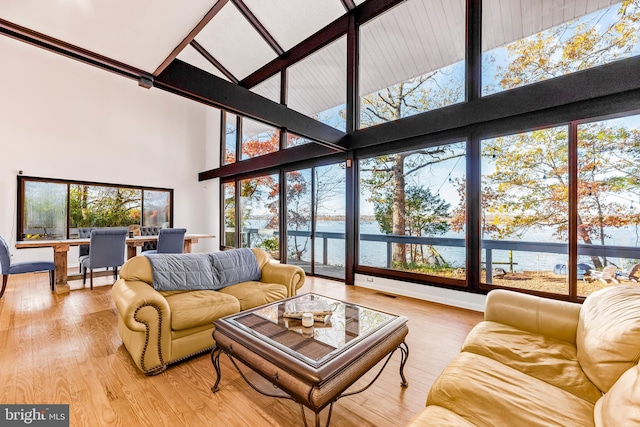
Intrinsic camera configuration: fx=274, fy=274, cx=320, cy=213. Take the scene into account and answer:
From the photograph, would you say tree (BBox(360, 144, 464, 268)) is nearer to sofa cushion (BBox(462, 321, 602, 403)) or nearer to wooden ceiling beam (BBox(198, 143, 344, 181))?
wooden ceiling beam (BBox(198, 143, 344, 181))

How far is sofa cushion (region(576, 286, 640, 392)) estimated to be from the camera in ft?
3.79

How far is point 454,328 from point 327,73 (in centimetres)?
480

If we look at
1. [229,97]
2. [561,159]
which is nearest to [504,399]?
[561,159]

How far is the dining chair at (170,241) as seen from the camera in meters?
4.95

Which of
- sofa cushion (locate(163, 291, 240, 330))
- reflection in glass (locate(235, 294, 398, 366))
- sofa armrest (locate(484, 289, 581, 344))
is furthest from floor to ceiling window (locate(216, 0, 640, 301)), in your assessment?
sofa cushion (locate(163, 291, 240, 330))

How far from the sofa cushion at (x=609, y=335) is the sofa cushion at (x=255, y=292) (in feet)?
7.45

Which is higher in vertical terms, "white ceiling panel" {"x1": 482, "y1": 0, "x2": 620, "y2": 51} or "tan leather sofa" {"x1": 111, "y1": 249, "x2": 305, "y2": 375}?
"white ceiling panel" {"x1": 482, "y1": 0, "x2": 620, "y2": 51}

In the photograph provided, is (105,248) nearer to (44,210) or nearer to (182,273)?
(182,273)

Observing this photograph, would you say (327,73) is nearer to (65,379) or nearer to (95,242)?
(95,242)

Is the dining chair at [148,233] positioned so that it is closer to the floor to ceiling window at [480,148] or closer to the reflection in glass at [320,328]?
the floor to ceiling window at [480,148]

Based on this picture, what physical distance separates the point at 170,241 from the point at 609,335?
219 inches

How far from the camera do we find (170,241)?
5031 millimetres

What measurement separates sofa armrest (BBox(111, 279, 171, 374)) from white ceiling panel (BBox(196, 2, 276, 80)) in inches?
215

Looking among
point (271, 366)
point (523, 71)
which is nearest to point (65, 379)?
point (271, 366)
